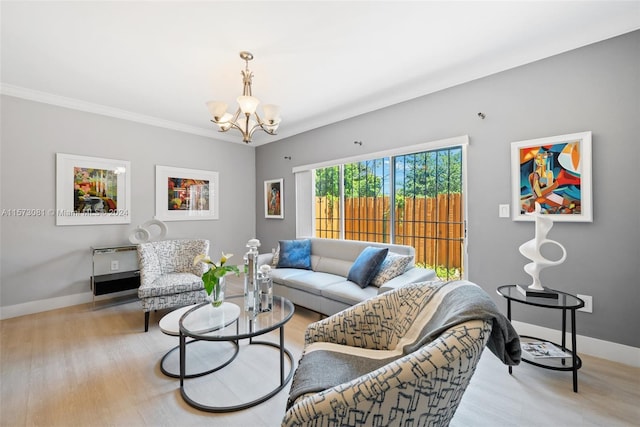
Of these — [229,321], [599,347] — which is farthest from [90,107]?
[599,347]

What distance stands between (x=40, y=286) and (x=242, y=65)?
11.8 feet

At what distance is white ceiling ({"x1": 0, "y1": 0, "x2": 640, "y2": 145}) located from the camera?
6.48ft

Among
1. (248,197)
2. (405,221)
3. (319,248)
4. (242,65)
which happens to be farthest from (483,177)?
(248,197)

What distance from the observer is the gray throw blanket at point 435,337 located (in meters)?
1.11

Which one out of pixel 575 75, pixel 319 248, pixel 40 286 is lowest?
pixel 40 286

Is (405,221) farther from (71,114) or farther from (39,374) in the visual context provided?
(71,114)

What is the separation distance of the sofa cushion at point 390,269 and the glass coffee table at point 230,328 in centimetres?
103

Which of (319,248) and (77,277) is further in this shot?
(319,248)

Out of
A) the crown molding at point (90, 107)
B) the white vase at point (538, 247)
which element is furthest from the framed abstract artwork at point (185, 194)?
the white vase at point (538, 247)

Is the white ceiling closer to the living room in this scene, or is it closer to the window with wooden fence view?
the living room

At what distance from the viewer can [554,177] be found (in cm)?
236

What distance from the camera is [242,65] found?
2.69 m

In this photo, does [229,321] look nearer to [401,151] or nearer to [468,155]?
[401,151]

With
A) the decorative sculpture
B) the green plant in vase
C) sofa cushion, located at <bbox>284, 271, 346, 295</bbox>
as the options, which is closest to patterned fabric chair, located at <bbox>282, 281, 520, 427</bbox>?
the green plant in vase
